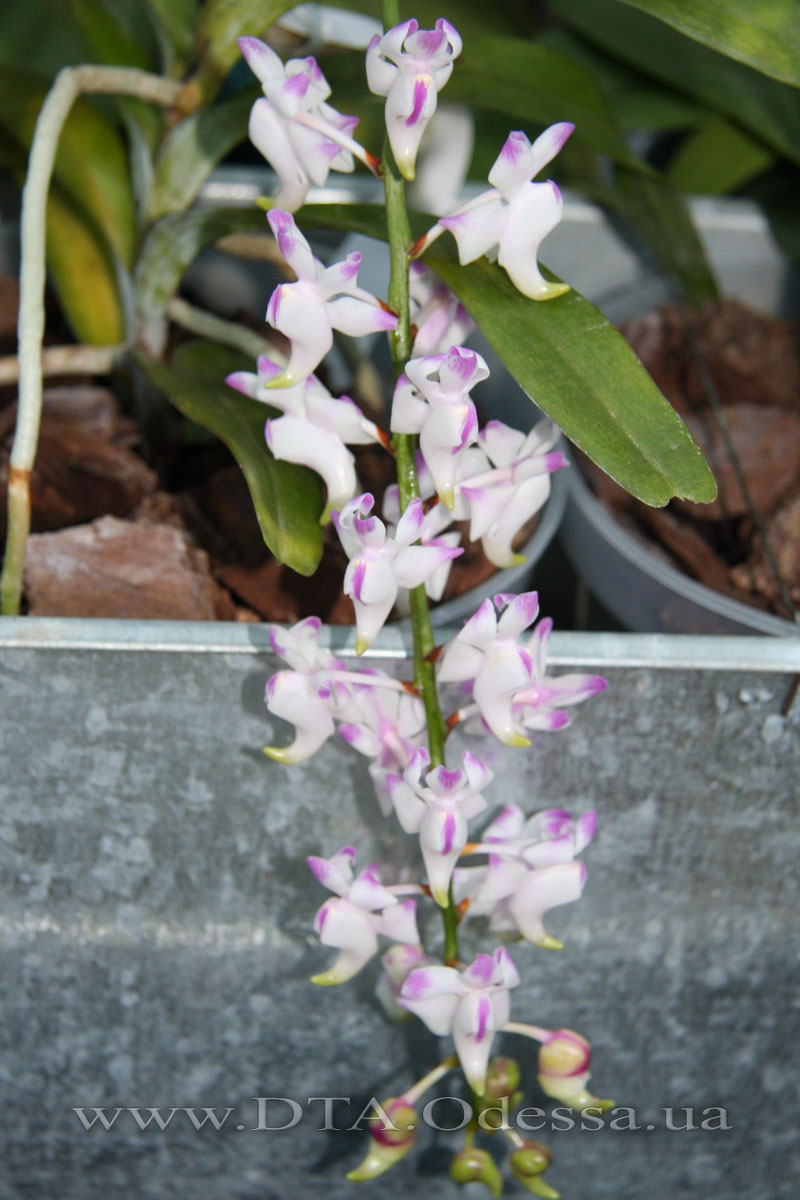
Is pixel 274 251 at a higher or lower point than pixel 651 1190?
higher

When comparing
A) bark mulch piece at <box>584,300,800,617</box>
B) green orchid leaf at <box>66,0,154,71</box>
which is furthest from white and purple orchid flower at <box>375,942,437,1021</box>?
green orchid leaf at <box>66,0,154,71</box>

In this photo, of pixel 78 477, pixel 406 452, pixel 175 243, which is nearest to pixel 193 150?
pixel 175 243

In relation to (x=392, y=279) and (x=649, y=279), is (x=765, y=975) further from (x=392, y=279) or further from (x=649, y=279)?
(x=649, y=279)

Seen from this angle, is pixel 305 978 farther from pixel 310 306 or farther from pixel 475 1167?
pixel 310 306

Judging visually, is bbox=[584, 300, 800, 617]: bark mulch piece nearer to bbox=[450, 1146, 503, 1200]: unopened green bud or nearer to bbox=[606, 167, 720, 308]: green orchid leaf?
bbox=[606, 167, 720, 308]: green orchid leaf

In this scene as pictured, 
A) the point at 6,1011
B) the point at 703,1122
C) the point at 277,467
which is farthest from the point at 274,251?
the point at 703,1122
